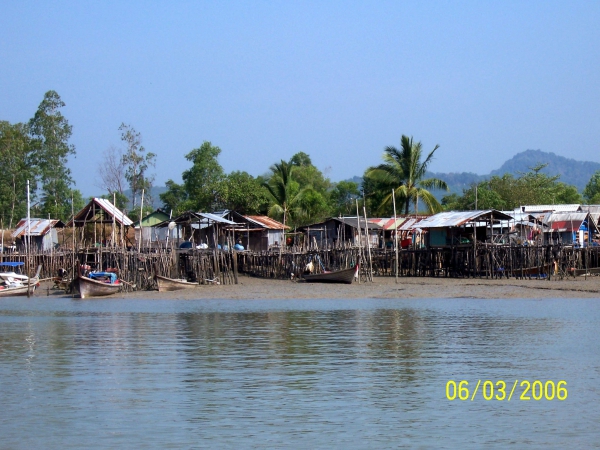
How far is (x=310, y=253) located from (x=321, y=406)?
75.0 feet

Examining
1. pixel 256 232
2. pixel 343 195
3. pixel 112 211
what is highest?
pixel 343 195

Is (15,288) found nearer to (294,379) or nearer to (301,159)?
(294,379)

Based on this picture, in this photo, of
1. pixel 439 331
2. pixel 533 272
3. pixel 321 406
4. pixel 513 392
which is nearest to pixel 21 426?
pixel 321 406

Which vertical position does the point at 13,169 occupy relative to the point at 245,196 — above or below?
above

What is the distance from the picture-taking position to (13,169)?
50.0 m

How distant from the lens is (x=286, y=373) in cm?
1282

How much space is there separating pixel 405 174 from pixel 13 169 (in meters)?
25.5

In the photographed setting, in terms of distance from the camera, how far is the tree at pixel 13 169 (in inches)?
1973

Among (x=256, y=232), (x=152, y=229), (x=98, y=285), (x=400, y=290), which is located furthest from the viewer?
(x=152, y=229)

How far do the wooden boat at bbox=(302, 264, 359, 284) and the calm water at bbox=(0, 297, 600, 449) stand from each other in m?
9.06

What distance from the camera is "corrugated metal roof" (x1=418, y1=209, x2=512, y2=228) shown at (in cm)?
3334

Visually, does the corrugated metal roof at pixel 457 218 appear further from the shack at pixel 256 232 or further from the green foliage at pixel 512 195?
the green foliage at pixel 512 195

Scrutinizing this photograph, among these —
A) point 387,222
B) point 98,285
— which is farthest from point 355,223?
point 98,285
